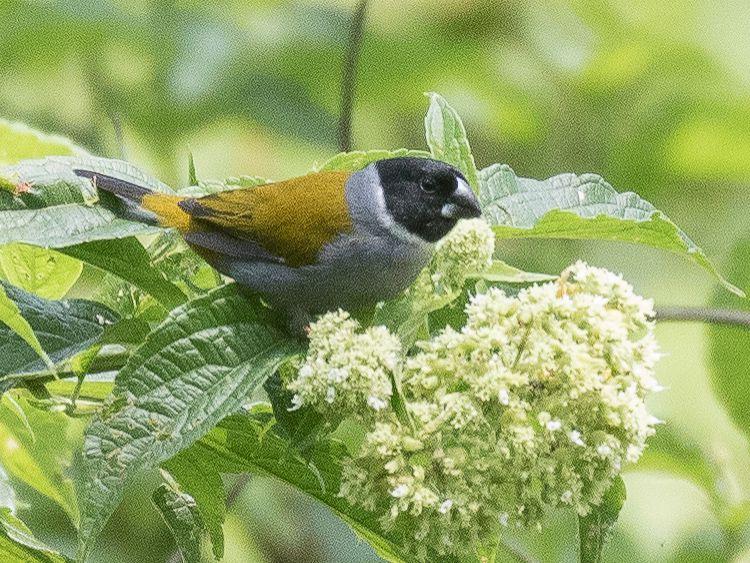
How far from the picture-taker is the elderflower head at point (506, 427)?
1.94 meters

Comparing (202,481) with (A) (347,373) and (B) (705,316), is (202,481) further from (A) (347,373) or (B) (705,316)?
(B) (705,316)

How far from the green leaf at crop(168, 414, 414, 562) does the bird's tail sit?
0.47m

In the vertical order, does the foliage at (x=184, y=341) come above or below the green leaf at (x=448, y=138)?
below

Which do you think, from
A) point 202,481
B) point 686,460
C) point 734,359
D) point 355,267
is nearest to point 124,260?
point 202,481

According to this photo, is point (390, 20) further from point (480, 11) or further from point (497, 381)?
point (497, 381)

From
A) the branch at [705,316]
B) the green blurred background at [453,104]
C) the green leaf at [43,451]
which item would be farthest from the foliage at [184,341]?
the green blurred background at [453,104]

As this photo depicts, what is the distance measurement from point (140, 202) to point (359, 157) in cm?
47

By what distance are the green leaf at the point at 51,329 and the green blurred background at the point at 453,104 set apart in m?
2.04

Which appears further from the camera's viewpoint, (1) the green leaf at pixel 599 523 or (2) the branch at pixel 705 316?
(2) the branch at pixel 705 316

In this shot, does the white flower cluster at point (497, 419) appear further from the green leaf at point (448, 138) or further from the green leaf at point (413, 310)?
the green leaf at point (448, 138)

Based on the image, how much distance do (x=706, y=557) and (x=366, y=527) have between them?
7.39ft

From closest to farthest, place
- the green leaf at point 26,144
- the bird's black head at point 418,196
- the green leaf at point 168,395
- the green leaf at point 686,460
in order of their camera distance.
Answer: the green leaf at point 168,395 < the bird's black head at point 418,196 < the green leaf at point 26,144 < the green leaf at point 686,460

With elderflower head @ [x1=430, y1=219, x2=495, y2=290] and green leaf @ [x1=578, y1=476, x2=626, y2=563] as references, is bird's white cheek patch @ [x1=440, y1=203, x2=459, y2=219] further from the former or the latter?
green leaf @ [x1=578, y1=476, x2=626, y2=563]

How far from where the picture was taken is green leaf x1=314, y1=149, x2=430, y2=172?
248 centimetres
